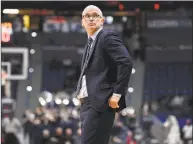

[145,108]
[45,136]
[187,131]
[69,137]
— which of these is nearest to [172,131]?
[187,131]

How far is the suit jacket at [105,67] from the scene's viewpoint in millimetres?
5012

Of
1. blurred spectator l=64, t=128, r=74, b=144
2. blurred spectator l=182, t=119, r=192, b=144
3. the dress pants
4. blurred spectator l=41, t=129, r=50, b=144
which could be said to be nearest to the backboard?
blurred spectator l=41, t=129, r=50, b=144

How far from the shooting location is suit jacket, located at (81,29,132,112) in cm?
501

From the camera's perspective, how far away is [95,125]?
5.02m

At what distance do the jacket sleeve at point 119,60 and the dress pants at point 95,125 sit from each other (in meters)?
0.22

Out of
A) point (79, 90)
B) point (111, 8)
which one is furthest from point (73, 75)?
point (79, 90)

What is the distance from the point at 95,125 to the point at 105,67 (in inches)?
17.9

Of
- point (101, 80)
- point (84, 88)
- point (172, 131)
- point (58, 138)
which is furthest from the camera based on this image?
point (172, 131)

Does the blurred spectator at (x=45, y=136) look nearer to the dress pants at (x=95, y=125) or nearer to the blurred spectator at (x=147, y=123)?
the blurred spectator at (x=147, y=123)

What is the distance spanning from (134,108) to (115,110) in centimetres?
1173

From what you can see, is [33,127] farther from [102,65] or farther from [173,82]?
[102,65]

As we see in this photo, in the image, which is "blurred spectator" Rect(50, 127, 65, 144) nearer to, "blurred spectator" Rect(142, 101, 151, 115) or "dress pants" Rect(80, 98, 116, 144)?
"blurred spectator" Rect(142, 101, 151, 115)

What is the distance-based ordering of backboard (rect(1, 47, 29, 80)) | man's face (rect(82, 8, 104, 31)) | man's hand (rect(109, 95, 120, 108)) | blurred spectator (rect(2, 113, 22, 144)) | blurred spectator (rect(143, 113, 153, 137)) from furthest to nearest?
blurred spectator (rect(143, 113, 153, 137)) → blurred spectator (rect(2, 113, 22, 144)) → backboard (rect(1, 47, 29, 80)) → man's face (rect(82, 8, 104, 31)) → man's hand (rect(109, 95, 120, 108))

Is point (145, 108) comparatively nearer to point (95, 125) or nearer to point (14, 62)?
point (14, 62)
